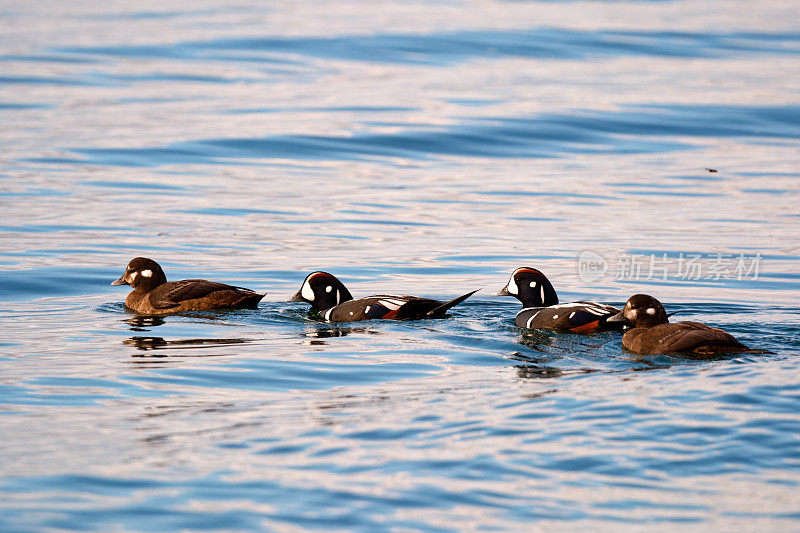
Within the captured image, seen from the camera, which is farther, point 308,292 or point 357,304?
point 308,292

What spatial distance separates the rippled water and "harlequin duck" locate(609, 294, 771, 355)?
32cm

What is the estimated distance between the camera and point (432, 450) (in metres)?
6.81

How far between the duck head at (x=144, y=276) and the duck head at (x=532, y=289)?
13.3ft

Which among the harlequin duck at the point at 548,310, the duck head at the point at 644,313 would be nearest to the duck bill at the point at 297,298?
the harlequin duck at the point at 548,310

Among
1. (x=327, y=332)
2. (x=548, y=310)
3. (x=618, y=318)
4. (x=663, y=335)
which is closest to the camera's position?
(x=663, y=335)

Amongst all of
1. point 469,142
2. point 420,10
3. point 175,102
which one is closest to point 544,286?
point 469,142

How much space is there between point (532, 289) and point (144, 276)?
173 inches

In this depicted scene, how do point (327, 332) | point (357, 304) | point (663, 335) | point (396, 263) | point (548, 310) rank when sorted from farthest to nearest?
point (396, 263), point (357, 304), point (327, 332), point (548, 310), point (663, 335)

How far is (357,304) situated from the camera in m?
11.6

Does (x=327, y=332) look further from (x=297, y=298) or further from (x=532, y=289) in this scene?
(x=532, y=289)

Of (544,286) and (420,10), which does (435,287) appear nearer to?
(544,286)

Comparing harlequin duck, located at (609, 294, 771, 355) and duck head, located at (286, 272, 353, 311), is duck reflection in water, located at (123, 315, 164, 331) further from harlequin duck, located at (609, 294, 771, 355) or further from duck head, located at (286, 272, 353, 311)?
harlequin duck, located at (609, 294, 771, 355)

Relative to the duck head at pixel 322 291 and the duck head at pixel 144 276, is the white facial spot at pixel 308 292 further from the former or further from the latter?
the duck head at pixel 144 276

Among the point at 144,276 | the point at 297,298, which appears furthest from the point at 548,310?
the point at 144,276
